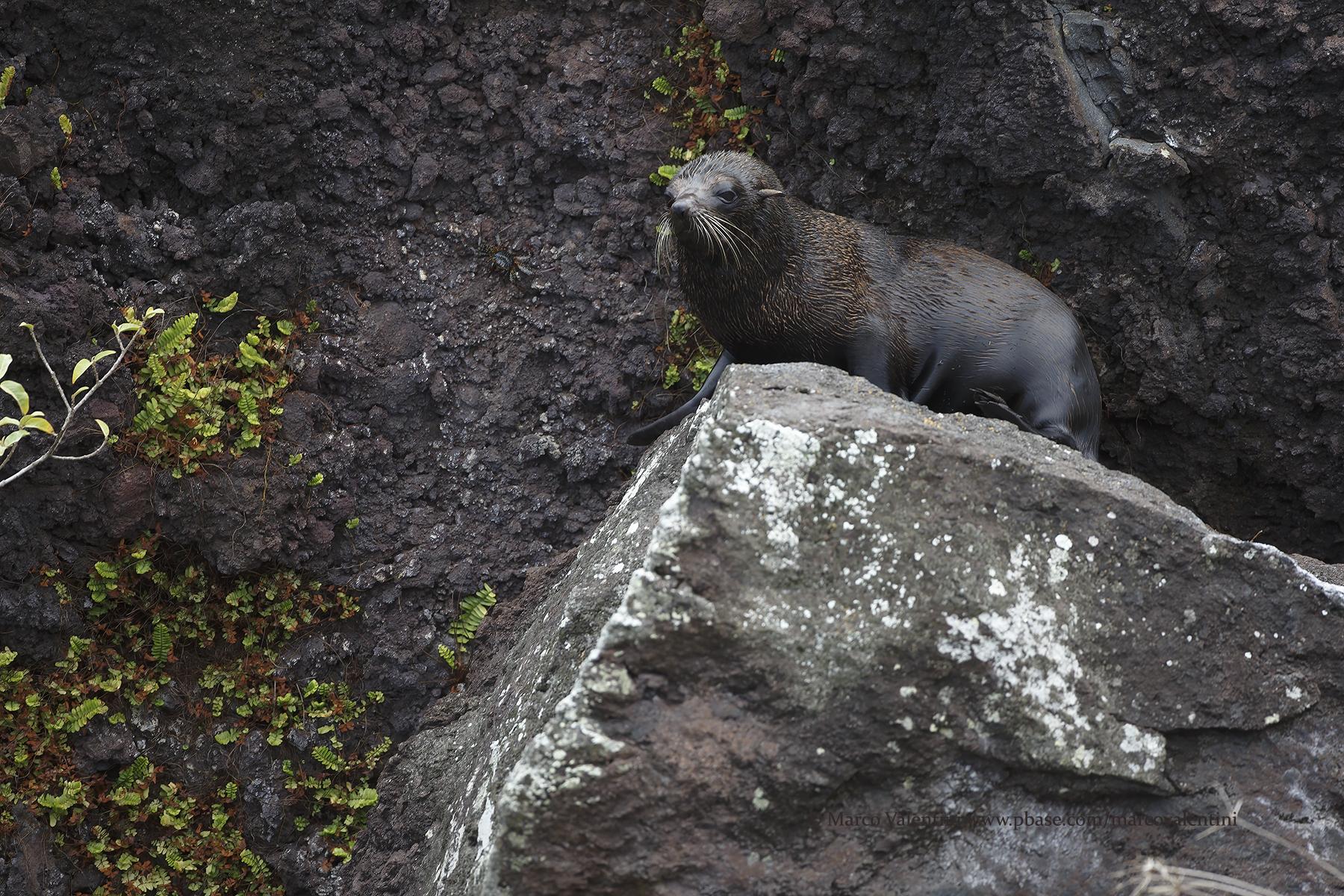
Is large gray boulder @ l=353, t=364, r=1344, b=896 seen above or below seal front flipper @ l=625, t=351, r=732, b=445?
above

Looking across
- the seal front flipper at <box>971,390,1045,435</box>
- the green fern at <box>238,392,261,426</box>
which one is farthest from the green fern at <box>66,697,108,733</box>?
the seal front flipper at <box>971,390,1045,435</box>

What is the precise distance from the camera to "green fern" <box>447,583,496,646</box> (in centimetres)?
498

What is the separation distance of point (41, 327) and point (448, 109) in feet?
7.43

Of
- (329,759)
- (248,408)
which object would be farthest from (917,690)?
(248,408)

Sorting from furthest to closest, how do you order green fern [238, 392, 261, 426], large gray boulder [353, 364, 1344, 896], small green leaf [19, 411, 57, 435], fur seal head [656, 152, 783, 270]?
green fern [238, 392, 261, 426], fur seal head [656, 152, 783, 270], small green leaf [19, 411, 57, 435], large gray boulder [353, 364, 1344, 896]

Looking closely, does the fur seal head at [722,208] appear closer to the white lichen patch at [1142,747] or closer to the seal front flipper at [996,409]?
the seal front flipper at [996,409]

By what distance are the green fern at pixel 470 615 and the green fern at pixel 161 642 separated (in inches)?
49.9

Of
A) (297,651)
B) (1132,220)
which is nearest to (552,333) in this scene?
(297,651)

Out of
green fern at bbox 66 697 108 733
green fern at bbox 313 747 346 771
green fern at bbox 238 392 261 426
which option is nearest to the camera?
green fern at bbox 66 697 108 733

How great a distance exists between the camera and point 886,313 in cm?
441

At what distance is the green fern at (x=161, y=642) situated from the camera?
4.64 m

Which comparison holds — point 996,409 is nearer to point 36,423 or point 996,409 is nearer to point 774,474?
point 774,474

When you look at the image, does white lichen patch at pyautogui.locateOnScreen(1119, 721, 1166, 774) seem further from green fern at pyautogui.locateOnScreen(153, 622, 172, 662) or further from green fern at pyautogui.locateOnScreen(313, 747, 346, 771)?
green fern at pyautogui.locateOnScreen(153, 622, 172, 662)

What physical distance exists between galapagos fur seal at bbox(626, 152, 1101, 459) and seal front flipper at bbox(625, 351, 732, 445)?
0.85 ft
